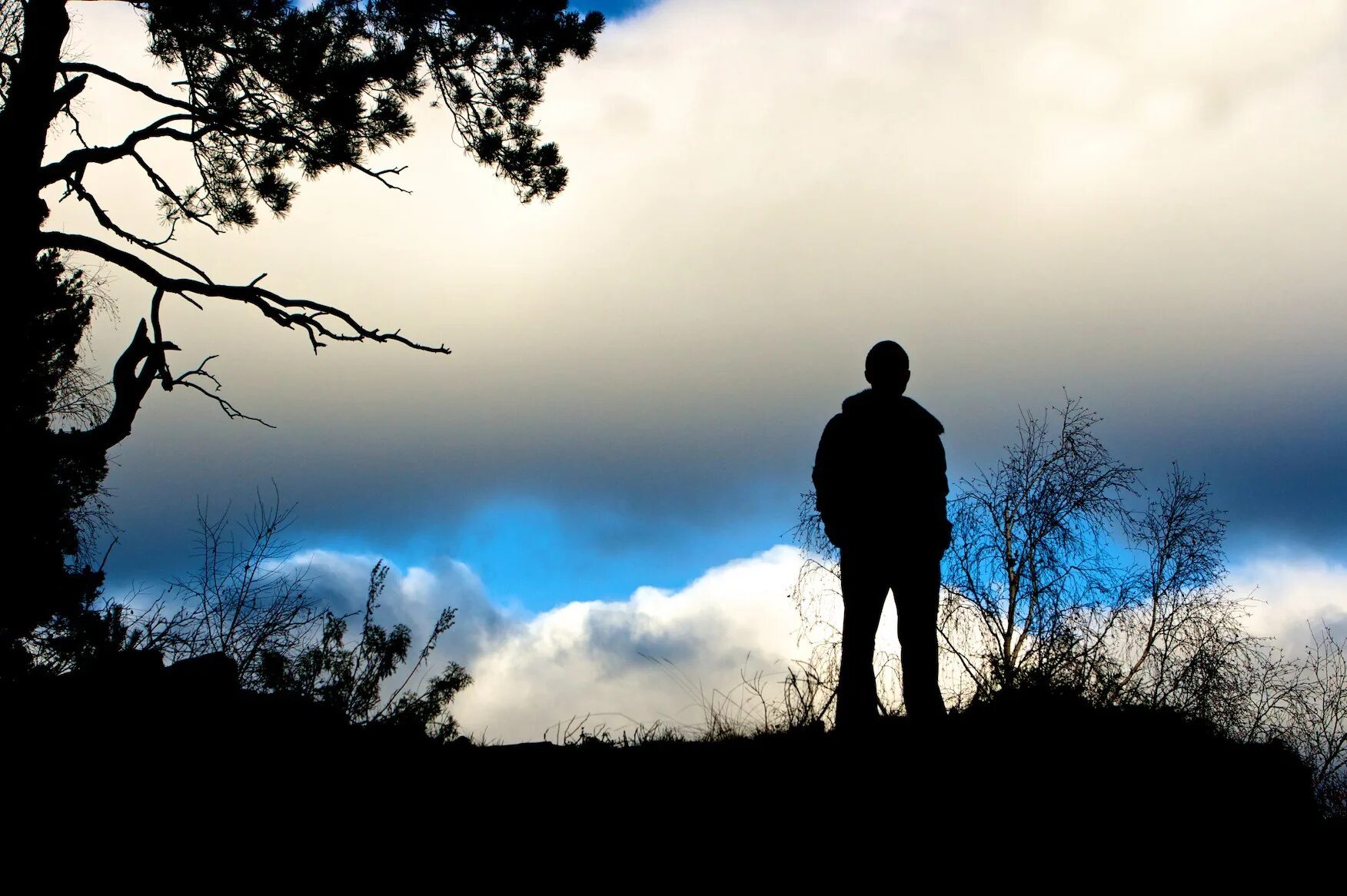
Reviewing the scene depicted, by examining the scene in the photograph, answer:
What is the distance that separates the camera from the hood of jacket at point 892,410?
5.34 meters

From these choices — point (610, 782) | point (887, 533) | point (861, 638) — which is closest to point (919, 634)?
point (861, 638)

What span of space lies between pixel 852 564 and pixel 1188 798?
2023mm

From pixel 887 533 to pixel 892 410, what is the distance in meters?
0.70

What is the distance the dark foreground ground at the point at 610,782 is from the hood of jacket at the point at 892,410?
1686mm

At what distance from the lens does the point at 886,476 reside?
5.30 m

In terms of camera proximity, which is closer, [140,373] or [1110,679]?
[1110,679]

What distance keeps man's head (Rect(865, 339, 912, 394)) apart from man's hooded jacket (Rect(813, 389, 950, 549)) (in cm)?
Result: 6

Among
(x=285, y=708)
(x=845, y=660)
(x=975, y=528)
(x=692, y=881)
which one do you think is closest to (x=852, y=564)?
(x=845, y=660)

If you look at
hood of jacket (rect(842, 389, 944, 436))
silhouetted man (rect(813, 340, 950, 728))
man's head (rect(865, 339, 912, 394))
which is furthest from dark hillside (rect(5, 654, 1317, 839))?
man's head (rect(865, 339, 912, 394))

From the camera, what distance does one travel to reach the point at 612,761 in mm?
5379

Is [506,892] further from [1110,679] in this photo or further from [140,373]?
[140,373]

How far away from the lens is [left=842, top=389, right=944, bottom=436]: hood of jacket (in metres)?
5.34

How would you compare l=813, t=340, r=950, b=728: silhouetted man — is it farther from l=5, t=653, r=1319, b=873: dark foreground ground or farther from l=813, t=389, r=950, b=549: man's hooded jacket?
l=5, t=653, r=1319, b=873: dark foreground ground

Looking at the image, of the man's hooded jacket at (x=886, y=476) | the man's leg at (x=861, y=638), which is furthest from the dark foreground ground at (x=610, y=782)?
the man's hooded jacket at (x=886, y=476)
